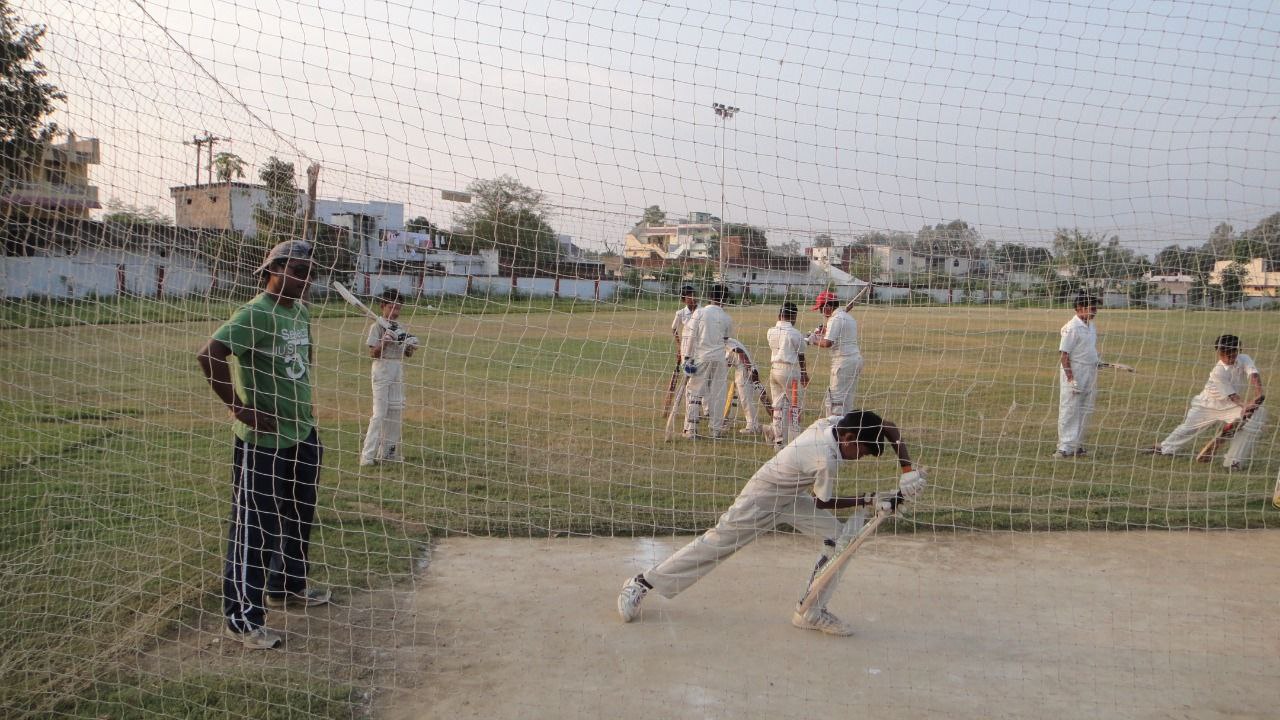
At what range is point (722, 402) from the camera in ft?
34.7

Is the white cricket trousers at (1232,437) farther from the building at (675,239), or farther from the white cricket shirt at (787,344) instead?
the building at (675,239)

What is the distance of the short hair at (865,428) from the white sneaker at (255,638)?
298 centimetres

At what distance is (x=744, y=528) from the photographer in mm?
4961

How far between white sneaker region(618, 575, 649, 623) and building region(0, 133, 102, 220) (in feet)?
11.5

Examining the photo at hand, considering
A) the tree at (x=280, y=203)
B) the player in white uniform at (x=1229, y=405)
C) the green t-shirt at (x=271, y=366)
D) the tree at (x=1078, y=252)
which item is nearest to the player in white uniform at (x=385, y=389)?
the tree at (x=280, y=203)

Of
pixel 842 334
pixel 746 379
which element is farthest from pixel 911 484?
pixel 746 379

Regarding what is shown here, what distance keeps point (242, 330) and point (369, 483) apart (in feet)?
11.7

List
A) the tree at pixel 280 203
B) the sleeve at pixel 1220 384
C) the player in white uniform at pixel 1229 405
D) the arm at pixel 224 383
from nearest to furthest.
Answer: the arm at pixel 224 383, the tree at pixel 280 203, the player in white uniform at pixel 1229 405, the sleeve at pixel 1220 384

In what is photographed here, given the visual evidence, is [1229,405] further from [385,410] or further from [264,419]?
[264,419]

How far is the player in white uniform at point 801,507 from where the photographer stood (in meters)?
4.78

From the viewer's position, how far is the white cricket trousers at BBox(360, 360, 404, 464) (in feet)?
27.7

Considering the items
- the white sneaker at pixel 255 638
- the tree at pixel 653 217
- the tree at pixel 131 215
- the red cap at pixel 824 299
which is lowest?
the white sneaker at pixel 255 638

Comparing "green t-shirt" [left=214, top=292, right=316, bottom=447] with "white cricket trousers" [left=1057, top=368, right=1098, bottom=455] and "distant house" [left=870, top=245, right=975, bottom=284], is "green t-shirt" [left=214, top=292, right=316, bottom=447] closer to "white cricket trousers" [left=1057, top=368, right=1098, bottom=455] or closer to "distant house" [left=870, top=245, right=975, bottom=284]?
"distant house" [left=870, top=245, right=975, bottom=284]

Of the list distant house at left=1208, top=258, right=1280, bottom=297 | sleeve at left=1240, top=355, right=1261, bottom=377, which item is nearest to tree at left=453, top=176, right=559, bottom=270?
distant house at left=1208, top=258, right=1280, bottom=297
